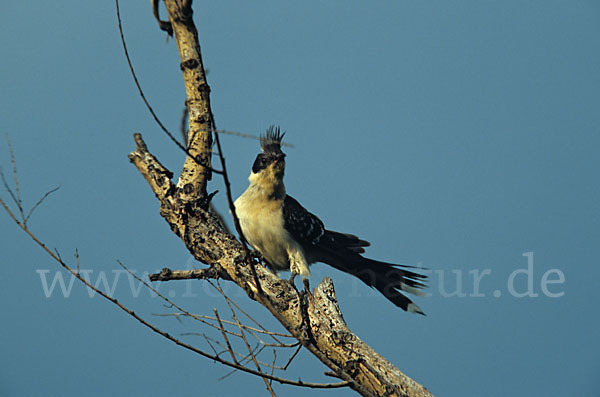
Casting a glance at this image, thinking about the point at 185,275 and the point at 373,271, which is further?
the point at 373,271

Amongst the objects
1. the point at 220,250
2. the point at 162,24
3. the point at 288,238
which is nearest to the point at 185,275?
the point at 220,250

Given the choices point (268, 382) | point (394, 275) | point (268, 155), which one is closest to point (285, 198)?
point (268, 155)

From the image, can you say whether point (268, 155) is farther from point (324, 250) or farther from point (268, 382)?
point (268, 382)

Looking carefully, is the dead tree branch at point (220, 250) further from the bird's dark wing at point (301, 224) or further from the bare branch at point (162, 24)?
the bird's dark wing at point (301, 224)

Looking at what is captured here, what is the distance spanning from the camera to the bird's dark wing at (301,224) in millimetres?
4061

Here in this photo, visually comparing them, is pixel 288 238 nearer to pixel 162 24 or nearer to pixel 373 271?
pixel 373 271

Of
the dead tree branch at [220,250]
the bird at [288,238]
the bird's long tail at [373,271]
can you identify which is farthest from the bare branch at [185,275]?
the bird's long tail at [373,271]

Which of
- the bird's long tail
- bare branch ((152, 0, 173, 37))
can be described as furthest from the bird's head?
bare branch ((152, 0, 173, 37))

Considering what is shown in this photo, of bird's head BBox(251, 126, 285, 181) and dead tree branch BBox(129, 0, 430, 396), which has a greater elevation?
bird's head BBox(251, 126, 285, 181)

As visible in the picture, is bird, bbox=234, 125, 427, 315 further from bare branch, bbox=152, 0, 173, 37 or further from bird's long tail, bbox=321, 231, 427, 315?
bare branch, bbox=152, 0, 173, 37

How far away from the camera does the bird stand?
13.1ft

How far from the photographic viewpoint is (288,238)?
4020 mm

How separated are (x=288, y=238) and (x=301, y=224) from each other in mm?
157

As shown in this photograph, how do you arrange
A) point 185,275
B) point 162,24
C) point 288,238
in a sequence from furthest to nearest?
point 288,238
point 185,275
point 162,24
